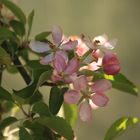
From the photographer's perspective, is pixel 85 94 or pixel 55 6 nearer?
pixel 85 94

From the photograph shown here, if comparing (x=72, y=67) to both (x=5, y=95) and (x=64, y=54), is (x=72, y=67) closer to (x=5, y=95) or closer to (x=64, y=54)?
(x=64, y=54)

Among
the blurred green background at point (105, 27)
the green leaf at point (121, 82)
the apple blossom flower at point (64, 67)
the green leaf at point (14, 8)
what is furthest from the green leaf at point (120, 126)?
the blurred green background at point (105, 27)

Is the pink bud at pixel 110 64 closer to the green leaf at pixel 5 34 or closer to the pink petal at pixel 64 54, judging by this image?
the pink petal at pixel 64 54

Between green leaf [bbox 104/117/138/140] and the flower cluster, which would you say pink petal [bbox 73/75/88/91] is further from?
green leaf [bbox 104/117/138/140]

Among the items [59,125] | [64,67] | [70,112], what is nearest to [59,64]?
[64,67]

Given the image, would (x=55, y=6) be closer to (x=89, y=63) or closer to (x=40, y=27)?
(x=40, y=27)

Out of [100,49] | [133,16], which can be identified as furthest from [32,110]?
[133,16]

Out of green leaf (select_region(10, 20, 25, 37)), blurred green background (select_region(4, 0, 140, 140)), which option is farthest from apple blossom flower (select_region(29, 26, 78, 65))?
blurred green background (select_region(4, 0, 140, 140))
